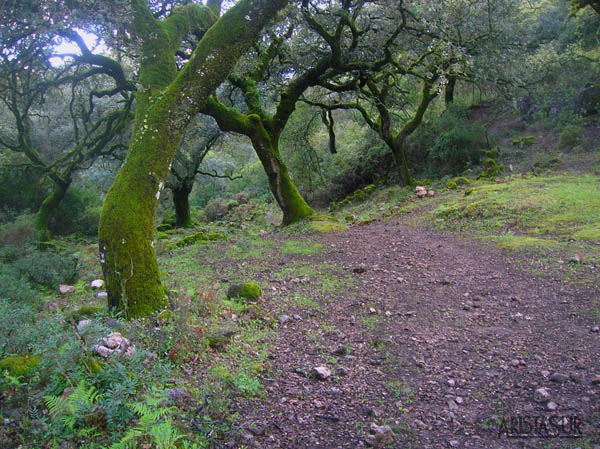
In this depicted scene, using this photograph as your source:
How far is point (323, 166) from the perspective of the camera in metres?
20.2

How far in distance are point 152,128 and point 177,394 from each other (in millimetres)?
3340

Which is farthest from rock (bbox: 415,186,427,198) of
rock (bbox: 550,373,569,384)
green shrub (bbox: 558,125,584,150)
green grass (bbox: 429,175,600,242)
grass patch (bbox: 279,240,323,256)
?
rock (bbox: 550,373,569,384)

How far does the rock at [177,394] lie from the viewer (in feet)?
8.85

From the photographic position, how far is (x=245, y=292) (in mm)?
5125

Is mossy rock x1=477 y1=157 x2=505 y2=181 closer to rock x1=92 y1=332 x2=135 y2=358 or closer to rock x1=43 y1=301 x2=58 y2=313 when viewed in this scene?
rock x1=43 y1=301 x2=58 y2=313

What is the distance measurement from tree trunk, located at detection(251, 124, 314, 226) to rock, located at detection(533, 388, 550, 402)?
829cm

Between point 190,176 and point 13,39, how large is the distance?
30.7 ft

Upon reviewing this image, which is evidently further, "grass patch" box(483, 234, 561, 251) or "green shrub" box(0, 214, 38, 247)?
"green shrub" box(0, 214, 38, 247)

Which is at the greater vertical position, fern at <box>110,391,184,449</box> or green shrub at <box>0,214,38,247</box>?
green shrub at <box>0,214,38,247</box>

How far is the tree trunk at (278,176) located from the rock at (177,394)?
8313 mm

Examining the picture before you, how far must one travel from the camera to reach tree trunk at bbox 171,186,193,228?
17219 millimetres

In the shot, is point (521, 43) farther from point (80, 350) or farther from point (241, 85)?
point (80, 350)

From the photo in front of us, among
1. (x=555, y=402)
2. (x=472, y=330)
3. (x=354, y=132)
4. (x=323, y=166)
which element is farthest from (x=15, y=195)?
(x=555, y=402)

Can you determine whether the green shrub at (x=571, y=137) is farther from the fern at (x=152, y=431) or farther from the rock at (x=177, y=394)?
the fern at (x=152, y=431)
